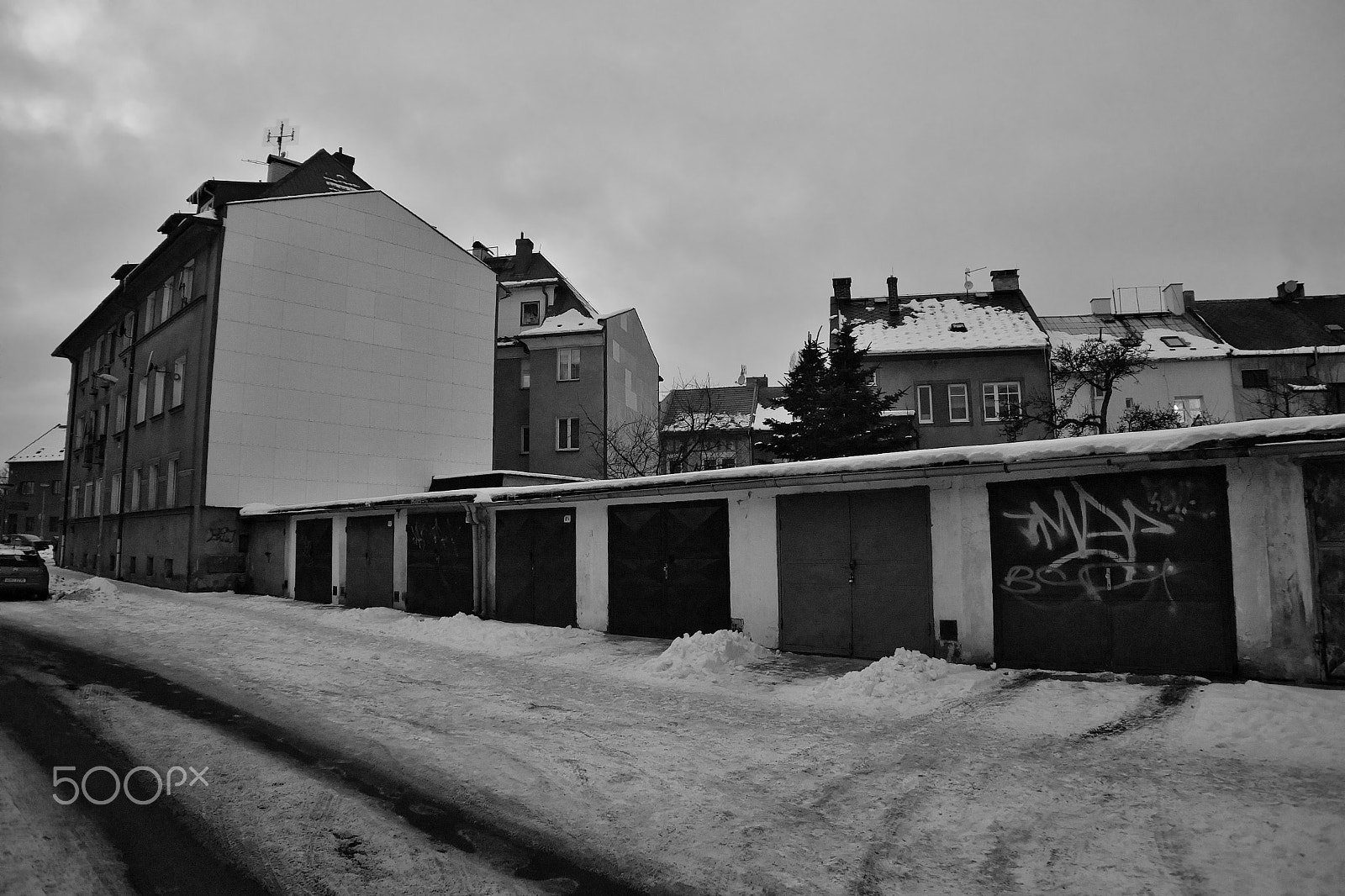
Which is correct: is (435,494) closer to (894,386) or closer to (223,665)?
(223,665)

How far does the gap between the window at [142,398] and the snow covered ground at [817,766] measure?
22.7m

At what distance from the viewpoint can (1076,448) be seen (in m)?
9.31

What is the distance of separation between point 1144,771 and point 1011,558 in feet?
14.4

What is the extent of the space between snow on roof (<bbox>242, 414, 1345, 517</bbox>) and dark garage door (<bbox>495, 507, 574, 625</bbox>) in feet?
5.50

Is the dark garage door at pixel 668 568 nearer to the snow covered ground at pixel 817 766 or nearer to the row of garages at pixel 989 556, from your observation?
the row of garages at pixel 989 556

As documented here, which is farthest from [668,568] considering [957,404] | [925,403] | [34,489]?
[34,489]

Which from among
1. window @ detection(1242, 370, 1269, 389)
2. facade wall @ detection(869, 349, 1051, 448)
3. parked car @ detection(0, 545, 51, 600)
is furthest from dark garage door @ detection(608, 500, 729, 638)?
window @ detection(1242, 370, 1269, 389)

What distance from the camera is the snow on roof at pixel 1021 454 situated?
27.2 ft

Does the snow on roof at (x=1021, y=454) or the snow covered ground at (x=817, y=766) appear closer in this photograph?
the snow covered ground at (x=817, y=766)

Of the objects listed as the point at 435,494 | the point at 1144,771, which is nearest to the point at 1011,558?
the point at 1144,771

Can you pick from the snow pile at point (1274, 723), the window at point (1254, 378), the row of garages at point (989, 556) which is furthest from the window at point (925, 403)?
the snow pile at point (1274, 723)

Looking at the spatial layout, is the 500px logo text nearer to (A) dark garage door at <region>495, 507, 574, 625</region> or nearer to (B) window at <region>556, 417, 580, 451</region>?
(A) dark garage door at <region>495, 507, 574, 625</region>

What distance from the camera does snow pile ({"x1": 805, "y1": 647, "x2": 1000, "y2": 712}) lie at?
8617 millimetres

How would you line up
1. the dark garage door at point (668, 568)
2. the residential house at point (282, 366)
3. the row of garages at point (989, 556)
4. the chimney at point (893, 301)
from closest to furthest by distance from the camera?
1. the row of garages at point (989, 556)
2. the dark garage door at point (668, 568)
3. the residential house at point (282, 366)
4. the chimney at point (893, 301)
